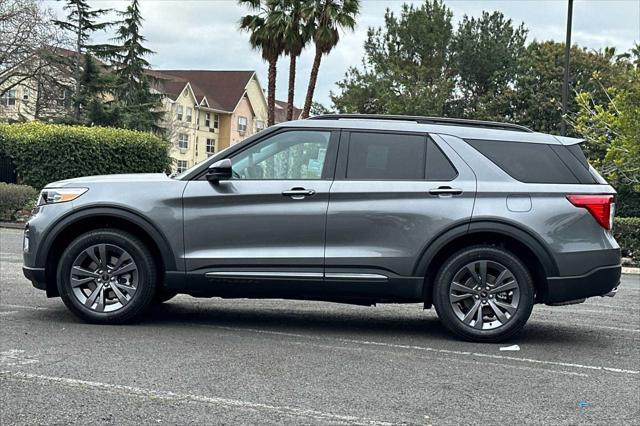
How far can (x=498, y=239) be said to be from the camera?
6.80 m

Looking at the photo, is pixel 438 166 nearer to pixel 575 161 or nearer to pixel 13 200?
pixel 575 161

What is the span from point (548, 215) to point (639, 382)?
5.27ft

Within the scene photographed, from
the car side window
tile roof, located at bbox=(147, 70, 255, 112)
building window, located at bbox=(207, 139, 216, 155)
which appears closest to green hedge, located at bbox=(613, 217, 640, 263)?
the car side window

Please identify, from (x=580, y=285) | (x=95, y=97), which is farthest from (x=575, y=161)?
(x=95, y=97)

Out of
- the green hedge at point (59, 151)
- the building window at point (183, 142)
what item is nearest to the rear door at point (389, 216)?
the green hedge at point (59, 151)

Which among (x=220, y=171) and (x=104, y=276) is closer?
(x=220, y=171)

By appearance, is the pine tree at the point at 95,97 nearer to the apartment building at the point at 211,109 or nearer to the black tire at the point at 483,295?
the apartment building at the point at 211,109

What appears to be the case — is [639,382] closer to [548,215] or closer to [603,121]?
[548,215]

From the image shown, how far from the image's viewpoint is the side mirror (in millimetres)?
6762

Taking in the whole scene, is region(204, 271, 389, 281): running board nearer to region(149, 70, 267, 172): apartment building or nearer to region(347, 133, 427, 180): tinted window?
region(347, 133, 427, 180): tinted window

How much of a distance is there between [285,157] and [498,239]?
1.94m

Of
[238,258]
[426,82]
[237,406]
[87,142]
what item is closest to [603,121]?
[87,142]

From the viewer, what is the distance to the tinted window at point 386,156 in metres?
6.86

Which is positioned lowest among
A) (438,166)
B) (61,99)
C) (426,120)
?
(438,166)
